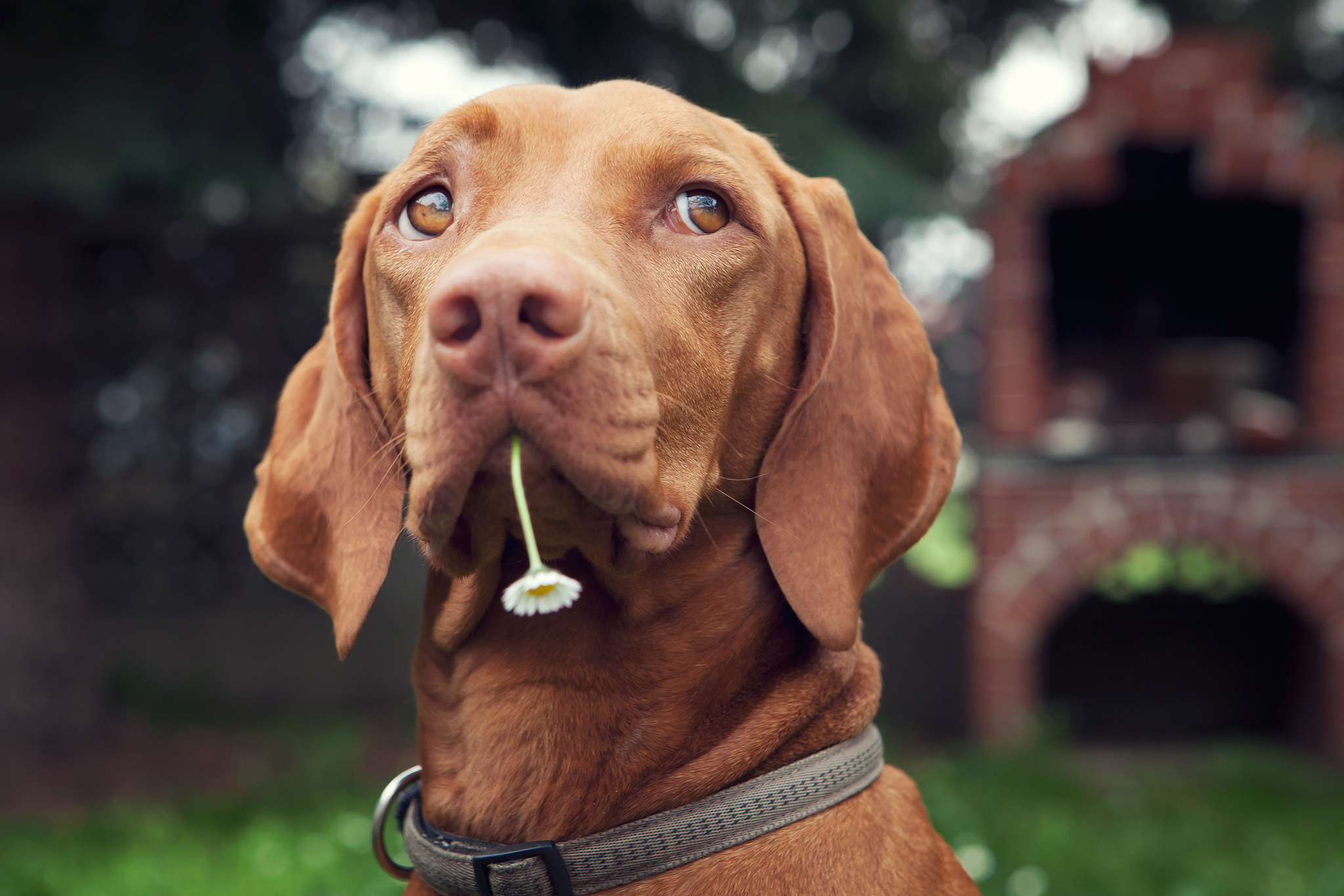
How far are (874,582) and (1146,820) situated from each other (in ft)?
5.76

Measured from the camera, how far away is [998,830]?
15.0ft

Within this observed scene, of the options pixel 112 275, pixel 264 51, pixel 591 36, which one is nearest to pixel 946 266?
pixel 591 36

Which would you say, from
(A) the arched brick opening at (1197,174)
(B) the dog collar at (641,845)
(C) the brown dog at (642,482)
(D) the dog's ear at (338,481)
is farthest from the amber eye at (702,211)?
(A) the arched brick opening at (1197,174)

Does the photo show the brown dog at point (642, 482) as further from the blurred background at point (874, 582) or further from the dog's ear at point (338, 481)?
the blurred background at point (874, 582)

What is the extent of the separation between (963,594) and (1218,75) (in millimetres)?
3408

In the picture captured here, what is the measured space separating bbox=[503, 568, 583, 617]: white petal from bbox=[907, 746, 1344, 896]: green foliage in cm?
292

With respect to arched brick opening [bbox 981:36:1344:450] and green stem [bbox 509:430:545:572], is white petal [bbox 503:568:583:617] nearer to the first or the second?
green stem [bbox 509:430:545:572]

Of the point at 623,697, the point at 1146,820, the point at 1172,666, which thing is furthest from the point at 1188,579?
the point at 623,697

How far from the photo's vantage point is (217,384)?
6.96 metres

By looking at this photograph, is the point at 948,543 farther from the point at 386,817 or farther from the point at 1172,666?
the point at 386,817

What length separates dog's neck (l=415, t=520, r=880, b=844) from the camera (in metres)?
1.81

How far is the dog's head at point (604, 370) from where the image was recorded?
4.98ft

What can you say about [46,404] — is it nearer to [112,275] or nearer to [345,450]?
[112,275]

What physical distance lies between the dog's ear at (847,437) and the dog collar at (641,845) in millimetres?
274
